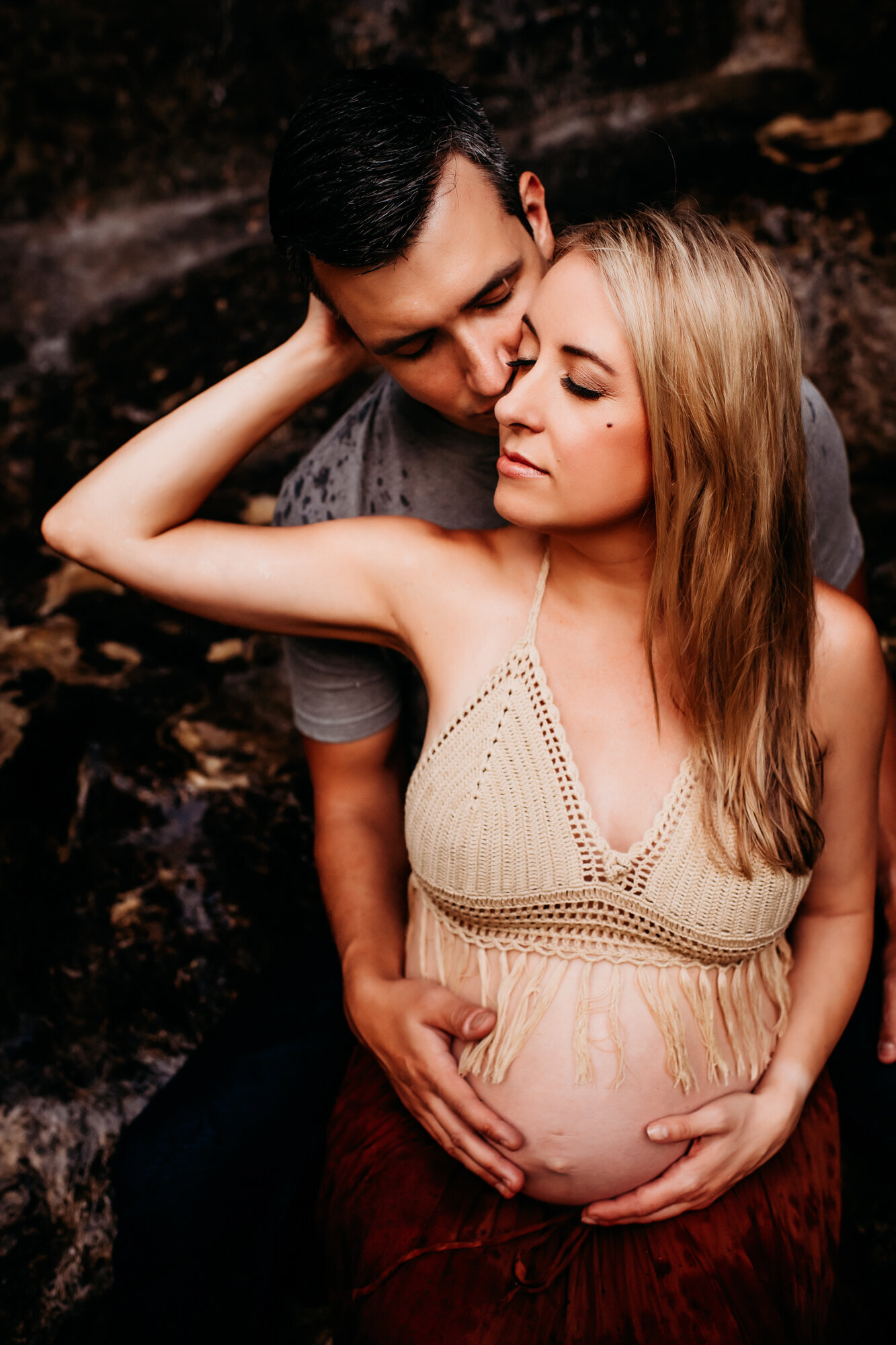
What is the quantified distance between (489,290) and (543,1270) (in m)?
1.57

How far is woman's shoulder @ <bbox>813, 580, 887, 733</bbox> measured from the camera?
1.44m

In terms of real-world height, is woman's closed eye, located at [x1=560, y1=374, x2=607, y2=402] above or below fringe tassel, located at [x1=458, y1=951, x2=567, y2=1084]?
above

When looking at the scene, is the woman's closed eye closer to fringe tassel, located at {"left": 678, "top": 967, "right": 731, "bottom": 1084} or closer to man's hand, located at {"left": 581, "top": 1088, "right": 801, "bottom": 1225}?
fringe tassel, located at {"left": 678, "top": 967, "right": 731, "bottom": 1084}

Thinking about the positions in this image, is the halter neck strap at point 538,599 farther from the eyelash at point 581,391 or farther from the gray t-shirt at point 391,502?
the gray t-shirt at point 391,502

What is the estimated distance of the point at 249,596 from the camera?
1514 mm

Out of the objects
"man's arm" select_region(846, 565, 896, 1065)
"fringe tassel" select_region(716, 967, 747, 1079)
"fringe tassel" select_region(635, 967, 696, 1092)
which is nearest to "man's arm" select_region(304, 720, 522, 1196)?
"fringe tassel" select_region(635, 967, 696, 1092)

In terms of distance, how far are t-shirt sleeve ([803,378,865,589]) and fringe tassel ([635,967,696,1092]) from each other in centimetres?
95

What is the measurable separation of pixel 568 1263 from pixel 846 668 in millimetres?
1012

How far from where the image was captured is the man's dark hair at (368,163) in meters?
1.49

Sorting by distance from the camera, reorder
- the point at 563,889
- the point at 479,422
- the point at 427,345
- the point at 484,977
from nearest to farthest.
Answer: the point at 563,889 < the point at 484,977 < the point at 427,345 < the point at 479,422

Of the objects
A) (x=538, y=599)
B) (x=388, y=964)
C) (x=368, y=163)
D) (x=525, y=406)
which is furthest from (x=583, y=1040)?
(x=368, y=163)

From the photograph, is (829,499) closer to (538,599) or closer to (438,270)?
(538,599)

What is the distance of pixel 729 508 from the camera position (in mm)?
1319

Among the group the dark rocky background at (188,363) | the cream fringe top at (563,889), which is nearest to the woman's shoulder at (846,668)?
the cream fringe top at (563,889)
